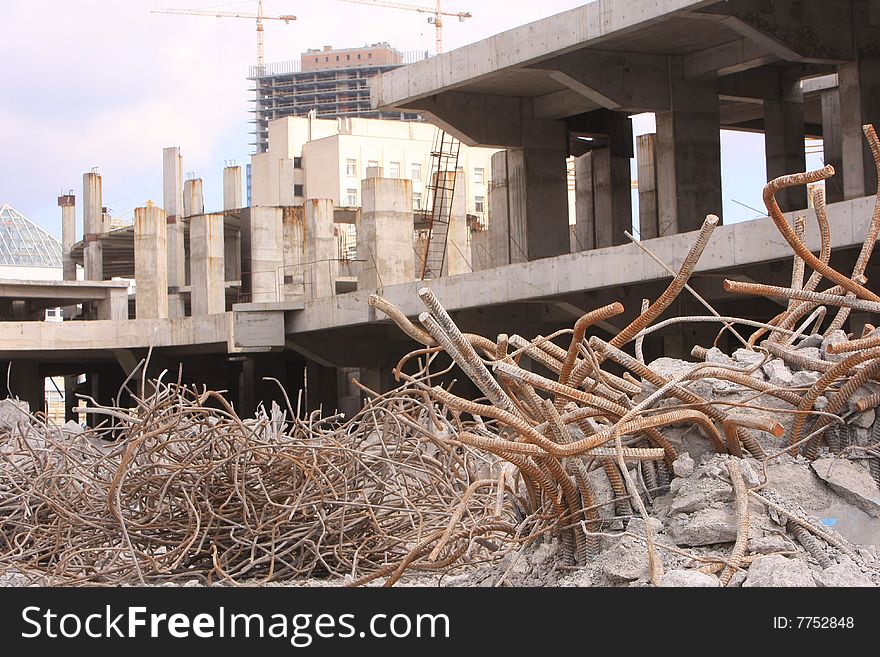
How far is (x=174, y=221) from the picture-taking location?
166 feet

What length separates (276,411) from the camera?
21.4 ft

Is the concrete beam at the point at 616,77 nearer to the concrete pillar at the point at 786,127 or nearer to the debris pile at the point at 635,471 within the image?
the concrete pillar at the point at 786,127

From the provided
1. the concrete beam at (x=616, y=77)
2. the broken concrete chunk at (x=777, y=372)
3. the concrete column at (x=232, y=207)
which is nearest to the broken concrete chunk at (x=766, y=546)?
the broken concrete chunk at (x=777, y=372)

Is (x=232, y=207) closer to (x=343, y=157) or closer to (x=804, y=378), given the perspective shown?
(x=343, y=157)

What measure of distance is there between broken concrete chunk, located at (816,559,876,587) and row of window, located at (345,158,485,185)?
7947 cm

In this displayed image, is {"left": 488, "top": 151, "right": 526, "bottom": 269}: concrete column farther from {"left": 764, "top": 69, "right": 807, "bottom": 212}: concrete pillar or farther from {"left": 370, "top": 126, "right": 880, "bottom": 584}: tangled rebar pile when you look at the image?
{"left": 370, "top": 126, "right": 880, "bottom": 584}: tangled rebar pile

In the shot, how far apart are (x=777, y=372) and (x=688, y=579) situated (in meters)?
1.04

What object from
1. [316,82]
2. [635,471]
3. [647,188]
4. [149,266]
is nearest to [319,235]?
[149,266]

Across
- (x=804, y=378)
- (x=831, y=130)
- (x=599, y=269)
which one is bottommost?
(x=804, y=378)

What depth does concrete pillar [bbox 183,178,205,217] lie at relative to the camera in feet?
178

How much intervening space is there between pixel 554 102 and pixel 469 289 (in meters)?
5.92

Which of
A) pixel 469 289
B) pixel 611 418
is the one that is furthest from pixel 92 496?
pixel 469 289

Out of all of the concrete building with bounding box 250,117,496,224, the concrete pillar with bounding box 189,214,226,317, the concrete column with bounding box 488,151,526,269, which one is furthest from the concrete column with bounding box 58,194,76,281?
the concrete column with bounding box 488,151,526,269
